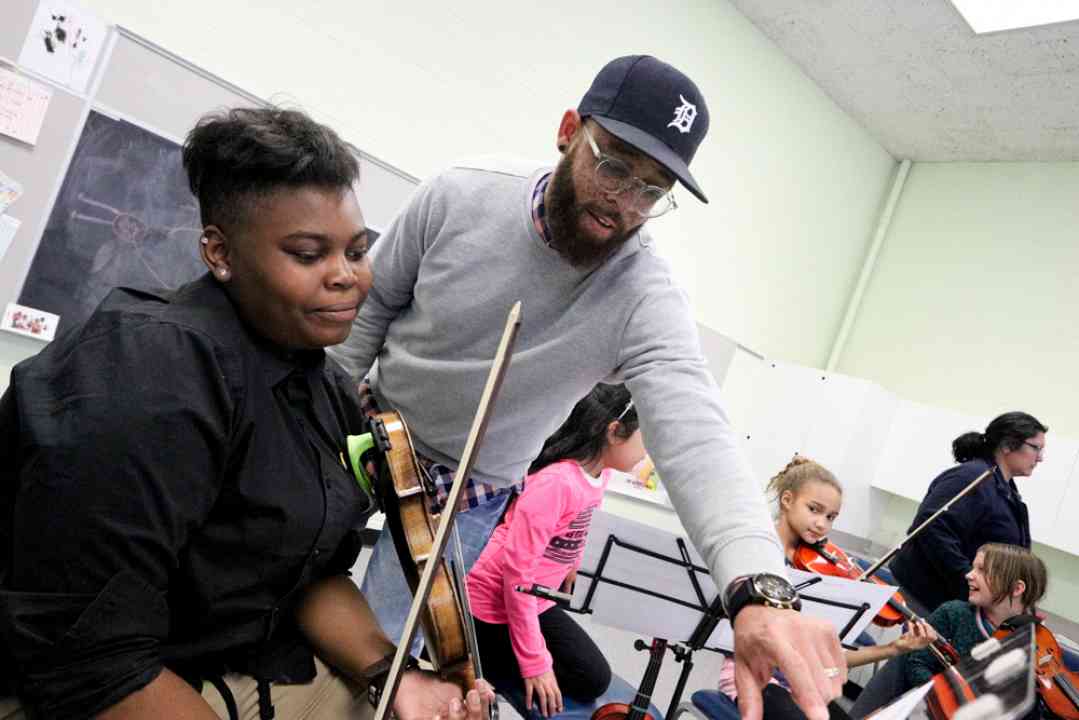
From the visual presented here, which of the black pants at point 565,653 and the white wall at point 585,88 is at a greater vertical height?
the white wall at point 585,88

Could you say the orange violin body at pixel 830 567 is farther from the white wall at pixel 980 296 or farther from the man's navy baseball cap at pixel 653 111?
the white wall at pixel 980 296

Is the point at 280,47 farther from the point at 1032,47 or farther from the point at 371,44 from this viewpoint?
the point at 1032,47

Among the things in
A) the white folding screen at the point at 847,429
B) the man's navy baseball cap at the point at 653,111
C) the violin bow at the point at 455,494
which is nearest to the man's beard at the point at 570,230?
the man's navy baseball cap at the point at 653,111

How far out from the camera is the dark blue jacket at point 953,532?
3908mm

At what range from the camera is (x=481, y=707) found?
3.24ft

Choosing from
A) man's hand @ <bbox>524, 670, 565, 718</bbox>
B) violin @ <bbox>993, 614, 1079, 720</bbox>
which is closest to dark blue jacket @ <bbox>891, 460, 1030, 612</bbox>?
violin @ <bbox>993, 614, 1079, 720</bbox>

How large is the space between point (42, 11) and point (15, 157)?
0.53 metres

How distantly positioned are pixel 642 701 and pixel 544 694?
346 millimetres

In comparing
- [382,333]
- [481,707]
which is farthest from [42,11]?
[481,707]

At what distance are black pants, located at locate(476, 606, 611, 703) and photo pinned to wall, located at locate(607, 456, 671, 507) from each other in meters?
2.72

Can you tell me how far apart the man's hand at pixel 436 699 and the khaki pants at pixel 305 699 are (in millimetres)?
103

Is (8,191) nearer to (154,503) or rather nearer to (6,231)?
(6,231)

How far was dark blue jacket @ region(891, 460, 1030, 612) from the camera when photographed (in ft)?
12.8

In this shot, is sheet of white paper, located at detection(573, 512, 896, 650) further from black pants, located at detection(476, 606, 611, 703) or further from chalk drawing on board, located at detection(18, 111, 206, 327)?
chalk drawing on board, located at detection(18, 111, 206, 327)
